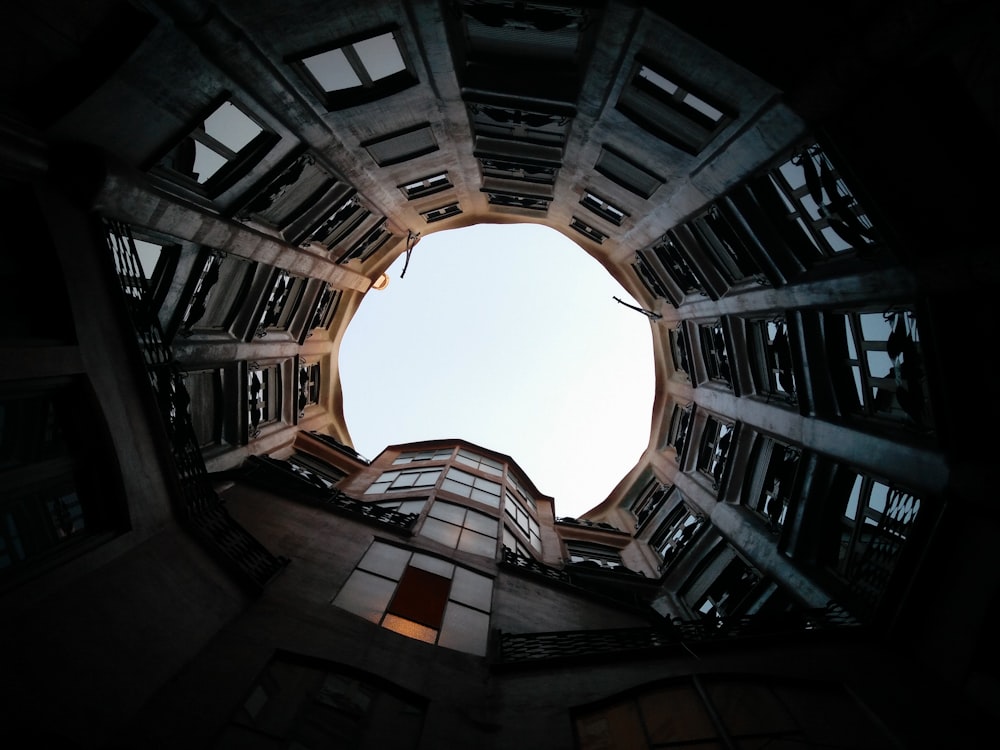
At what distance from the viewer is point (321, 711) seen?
7422mm

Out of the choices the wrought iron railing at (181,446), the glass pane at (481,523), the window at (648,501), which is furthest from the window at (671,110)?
the window at (648,501)

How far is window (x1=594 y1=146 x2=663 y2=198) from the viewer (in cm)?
1470

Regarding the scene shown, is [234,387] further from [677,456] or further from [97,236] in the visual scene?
[677,456]

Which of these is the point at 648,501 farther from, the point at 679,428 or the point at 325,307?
the point at 325,307

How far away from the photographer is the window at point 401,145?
561 inches

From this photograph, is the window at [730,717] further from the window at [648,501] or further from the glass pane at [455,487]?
the window at [648,501]

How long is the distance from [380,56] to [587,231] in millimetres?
12774

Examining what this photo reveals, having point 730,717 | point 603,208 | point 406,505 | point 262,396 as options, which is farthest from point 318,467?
point 730,717

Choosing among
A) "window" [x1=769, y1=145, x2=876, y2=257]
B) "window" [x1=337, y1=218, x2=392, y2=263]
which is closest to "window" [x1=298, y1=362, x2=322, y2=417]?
"window" [x1=337, y1=218, x2=392, y2=263]

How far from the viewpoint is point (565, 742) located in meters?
7.50

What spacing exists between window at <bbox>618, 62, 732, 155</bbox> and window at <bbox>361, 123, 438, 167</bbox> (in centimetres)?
583

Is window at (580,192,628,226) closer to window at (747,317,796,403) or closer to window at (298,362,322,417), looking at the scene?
window at (747,317,796,403)

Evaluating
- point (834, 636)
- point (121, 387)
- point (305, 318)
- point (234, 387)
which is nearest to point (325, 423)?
point (305, 318)

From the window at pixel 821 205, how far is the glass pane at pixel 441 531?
42.5 ft
